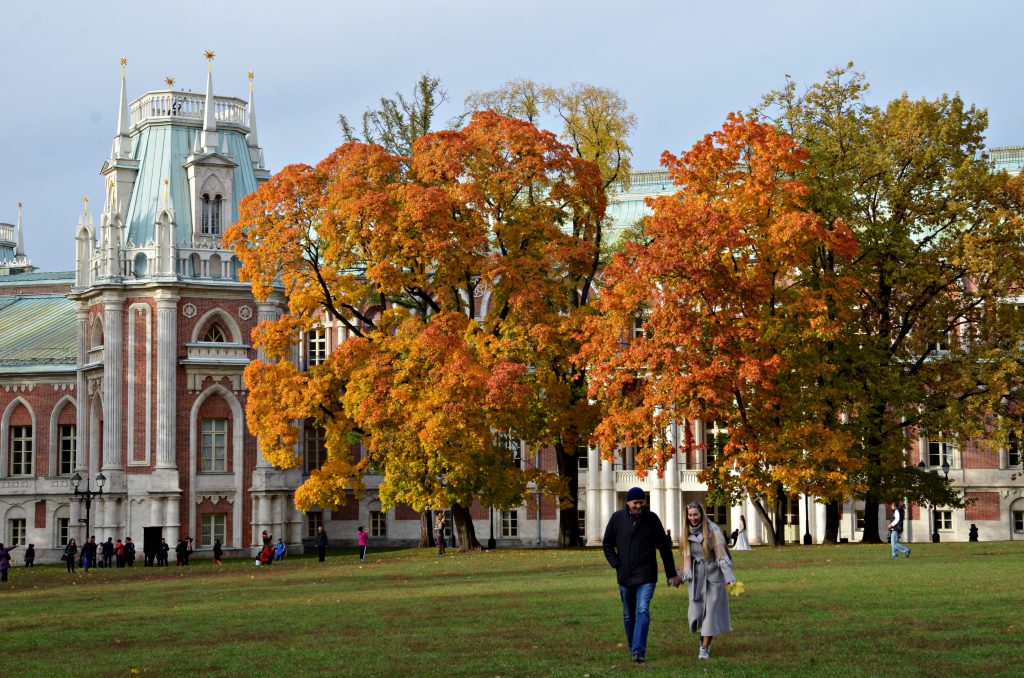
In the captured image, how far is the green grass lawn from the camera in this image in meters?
16.0

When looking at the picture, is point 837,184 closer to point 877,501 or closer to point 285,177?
point 877,501

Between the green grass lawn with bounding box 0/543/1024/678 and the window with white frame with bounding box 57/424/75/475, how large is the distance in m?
31.7

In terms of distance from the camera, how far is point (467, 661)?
16.4m

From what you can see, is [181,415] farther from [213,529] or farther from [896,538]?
[896,538]

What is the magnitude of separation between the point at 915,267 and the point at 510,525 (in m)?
29.2

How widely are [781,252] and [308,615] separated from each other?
2103cm

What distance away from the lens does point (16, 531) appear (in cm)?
6456

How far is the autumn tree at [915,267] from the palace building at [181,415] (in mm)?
12521

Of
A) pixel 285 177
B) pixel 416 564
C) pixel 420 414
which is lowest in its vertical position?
pixel 416 564

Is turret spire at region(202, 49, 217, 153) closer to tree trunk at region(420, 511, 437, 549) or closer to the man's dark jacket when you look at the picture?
tree trunk at region(420, 511, 437, 549)

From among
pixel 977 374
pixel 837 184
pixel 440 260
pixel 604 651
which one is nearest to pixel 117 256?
pixel 440 260

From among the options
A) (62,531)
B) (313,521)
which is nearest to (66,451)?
(62,531)

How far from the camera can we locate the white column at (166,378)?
58281mm

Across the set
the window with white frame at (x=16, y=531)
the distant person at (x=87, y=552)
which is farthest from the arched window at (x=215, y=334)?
the window with white frame at (x=16, y=531)
